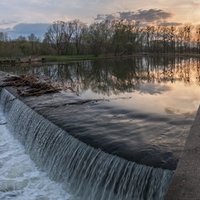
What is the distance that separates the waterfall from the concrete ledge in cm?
23

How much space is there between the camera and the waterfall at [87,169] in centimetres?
495

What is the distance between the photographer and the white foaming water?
6.47 metres

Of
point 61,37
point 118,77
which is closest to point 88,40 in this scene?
point 61,37

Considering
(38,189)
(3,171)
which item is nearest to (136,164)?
(38,189)

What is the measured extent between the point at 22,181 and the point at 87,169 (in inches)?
94.2

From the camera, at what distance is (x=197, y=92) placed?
16391 mm

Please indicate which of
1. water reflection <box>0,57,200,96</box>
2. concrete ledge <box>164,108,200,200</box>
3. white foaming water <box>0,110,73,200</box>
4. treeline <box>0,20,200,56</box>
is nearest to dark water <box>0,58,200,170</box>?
concrete ledge <box>164,108,200,200</box>

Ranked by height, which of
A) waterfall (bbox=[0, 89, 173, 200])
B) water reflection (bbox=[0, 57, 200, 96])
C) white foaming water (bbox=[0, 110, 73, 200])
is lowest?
white foaming water (bbox=[0, 110, 73, 200])

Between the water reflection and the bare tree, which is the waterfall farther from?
the bare tree

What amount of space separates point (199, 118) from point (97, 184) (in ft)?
19.0

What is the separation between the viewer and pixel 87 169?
6023 mm

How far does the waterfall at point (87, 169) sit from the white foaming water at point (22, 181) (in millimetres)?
221

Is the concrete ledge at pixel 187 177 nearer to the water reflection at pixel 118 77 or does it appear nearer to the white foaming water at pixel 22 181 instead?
the white foaming water at pixel 22 181

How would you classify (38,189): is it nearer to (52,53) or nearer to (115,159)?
(115,159)
